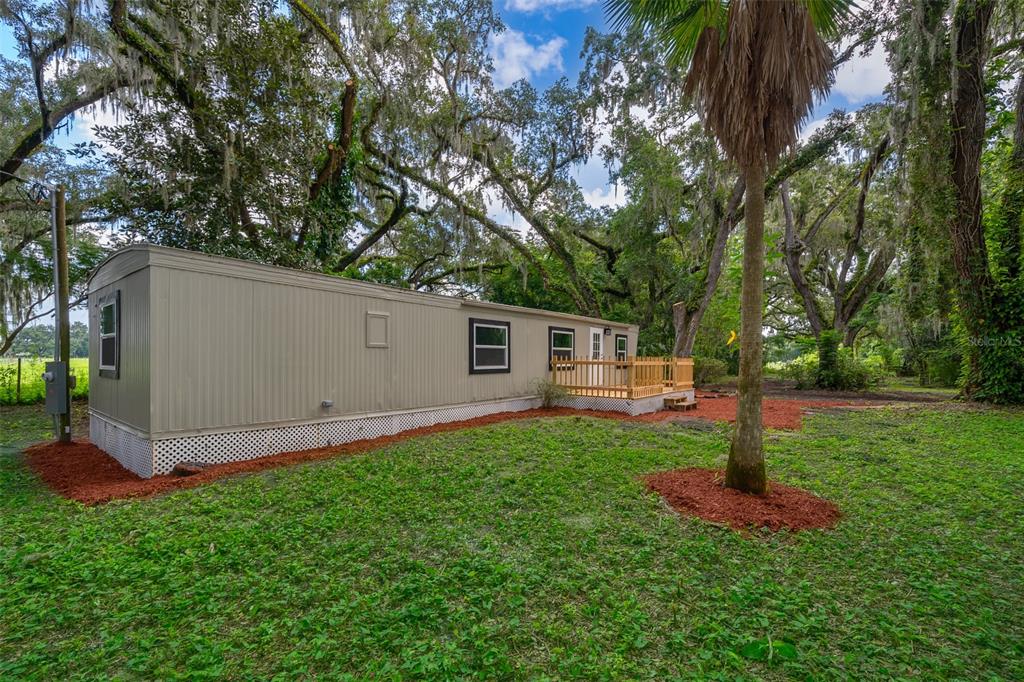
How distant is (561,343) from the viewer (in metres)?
11.0

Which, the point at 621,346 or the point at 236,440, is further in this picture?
the point at 621,346

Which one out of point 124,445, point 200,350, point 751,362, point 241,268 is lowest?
point 124,445

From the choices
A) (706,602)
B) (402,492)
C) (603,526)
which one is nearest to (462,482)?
(402,492)

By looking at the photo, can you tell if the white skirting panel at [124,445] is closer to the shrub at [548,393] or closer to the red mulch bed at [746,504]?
the red mulch bed at [746,504]

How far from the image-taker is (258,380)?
534 centimetres

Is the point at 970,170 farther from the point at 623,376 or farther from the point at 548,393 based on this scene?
A: the point at 548,393

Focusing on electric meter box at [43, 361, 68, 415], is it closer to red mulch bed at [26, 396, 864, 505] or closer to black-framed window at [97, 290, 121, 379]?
black-framed window at [97, 290, 121, 379]

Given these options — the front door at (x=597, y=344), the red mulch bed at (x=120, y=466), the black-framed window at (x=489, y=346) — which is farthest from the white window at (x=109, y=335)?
the front door at (x=597, y=344)

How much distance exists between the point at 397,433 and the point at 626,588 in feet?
17.0

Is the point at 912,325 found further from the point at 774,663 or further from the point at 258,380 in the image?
the point at 258,380

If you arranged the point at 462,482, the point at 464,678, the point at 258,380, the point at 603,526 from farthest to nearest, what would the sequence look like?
the point at 258,380 < the point at 462,482 < the point at 603,526 < the point at 464,678

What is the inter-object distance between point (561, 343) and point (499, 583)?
867 centimetres

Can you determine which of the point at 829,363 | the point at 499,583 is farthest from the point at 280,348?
the point at 829,363

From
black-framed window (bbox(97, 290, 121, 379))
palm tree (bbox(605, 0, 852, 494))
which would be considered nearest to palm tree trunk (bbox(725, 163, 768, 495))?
Answer: palm tree (bbox(605, 0, 852, 494))
